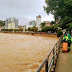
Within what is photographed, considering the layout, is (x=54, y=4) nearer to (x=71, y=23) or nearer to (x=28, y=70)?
(x=71, y=23)

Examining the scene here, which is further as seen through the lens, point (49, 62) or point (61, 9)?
point (61, 9)

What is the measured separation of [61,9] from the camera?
25375 millimetres

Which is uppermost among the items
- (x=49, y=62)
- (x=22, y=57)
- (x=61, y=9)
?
(x=61, y=9)

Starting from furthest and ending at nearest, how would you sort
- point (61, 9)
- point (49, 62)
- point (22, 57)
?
point (61, 9) → point (22, 57) → point (49, 62)

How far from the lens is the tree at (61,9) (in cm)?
2479

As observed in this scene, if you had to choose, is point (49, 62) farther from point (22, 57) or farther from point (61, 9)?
point (61, 9)

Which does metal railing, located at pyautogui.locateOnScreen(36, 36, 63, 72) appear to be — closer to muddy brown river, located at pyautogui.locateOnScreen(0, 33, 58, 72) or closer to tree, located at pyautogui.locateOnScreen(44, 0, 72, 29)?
muddy brown river, located at pyautogui.locateOnScreen(0, 33, 58, 72)

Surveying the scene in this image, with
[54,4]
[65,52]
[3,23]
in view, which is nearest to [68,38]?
[65,52]

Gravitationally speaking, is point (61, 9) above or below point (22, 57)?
above

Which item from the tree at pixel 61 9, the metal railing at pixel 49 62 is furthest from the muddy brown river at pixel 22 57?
the tree at pixel 61 9

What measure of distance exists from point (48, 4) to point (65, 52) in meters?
21.1

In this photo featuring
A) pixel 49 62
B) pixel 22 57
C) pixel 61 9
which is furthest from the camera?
pixel 61 9

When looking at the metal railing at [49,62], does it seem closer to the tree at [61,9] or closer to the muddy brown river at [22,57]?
the muddy brown river at [22,57]

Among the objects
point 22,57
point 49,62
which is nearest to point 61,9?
point 22,57
